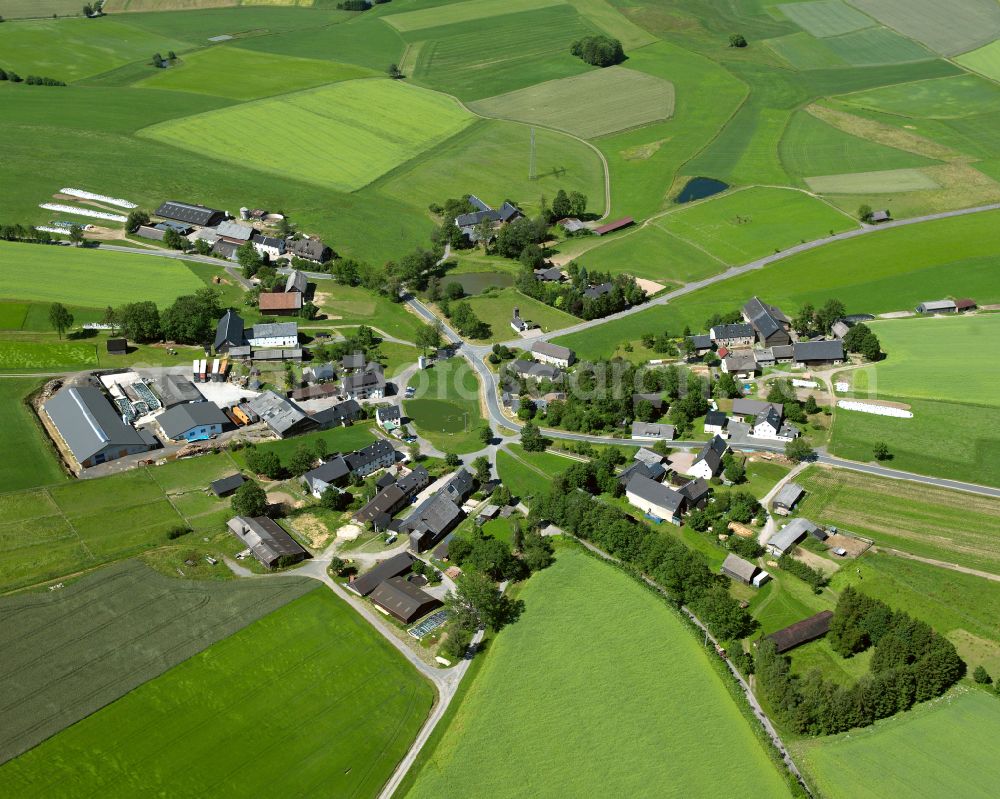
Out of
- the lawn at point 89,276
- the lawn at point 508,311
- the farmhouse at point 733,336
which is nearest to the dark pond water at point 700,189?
the lawn at point 508,311

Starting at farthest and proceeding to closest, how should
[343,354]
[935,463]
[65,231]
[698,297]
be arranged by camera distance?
[65,231] → [698,297] → [343,354] → [935,463]

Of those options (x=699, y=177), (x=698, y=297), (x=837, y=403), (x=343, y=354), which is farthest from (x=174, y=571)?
(x=699, y=177)

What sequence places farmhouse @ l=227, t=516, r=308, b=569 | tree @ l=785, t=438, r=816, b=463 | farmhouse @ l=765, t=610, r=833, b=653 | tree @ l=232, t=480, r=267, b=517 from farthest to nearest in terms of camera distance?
tree @ l=785, t=438, r=816, b=463, tree @ l=232, t=480, r=267, b=517, farmhouse @ l=227, t=516, r=308, b=569, farmhouse @ l=765, t=610, r=833, b=653

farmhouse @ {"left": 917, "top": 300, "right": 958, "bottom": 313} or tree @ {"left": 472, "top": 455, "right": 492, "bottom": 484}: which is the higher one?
farmhouse @ {"left": 917, "top": 300, "right": 958, "bottom": 313}

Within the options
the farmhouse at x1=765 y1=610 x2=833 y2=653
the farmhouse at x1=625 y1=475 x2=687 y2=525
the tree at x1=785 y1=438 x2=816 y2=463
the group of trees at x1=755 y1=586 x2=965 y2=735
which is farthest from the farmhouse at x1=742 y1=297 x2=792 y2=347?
the group of trees at x1=755 y1=586 x2=965 y2=735

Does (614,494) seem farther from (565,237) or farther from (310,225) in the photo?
(310,225)

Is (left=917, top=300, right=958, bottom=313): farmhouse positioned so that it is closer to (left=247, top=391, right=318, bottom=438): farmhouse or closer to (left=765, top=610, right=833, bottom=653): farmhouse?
(left=765, top=610, right=833, bottom=653): farmhouse

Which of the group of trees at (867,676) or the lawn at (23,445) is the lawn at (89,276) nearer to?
the lawn at (23,445)
